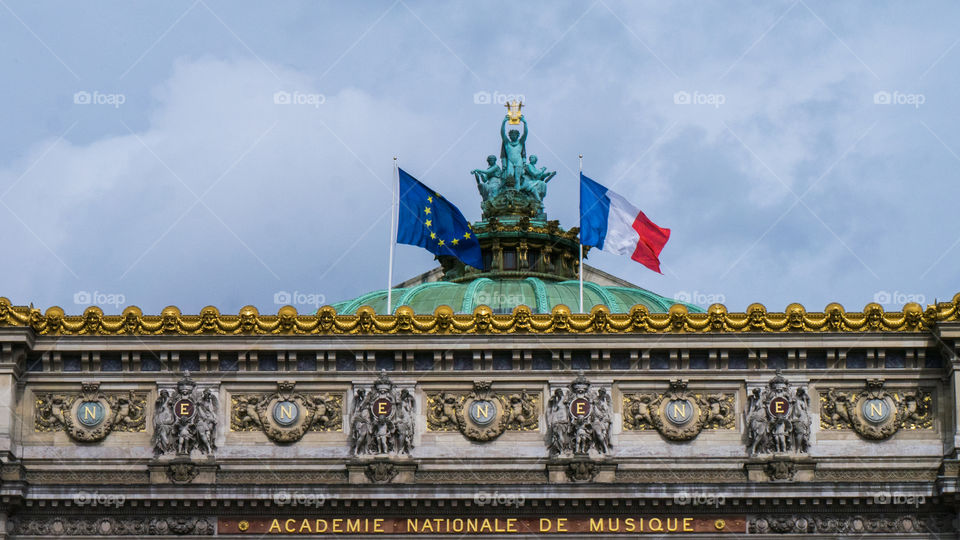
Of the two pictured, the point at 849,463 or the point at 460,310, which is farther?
the point at 460,310

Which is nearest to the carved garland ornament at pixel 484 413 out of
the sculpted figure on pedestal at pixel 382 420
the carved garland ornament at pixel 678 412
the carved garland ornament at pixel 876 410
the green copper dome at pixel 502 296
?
the sculpted figure on pedestal at pixel 382 420

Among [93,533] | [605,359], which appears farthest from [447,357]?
[93,533]

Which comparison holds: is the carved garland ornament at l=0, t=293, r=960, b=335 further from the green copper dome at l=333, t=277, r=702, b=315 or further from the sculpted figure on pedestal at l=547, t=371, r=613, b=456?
the green copper dome at l=333, t=277, r=702, b=315

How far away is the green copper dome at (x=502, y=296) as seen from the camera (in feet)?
247

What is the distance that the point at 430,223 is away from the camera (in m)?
69.8

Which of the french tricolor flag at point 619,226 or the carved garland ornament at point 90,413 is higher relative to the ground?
the french tricolor flag at point 619,226

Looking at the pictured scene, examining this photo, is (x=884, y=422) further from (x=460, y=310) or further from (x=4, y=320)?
(x=4, y=320)

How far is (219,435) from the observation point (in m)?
64.1

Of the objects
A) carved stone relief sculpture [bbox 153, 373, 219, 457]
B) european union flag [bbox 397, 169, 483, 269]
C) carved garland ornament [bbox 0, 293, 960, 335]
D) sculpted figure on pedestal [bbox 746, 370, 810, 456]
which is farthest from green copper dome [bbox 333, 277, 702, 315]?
carved stone relief sculpture [bbox 153, 373, 219, 457]

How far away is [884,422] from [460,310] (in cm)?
1592

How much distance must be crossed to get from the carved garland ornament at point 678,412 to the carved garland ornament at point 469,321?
173 centimetres

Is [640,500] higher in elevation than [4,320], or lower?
lower

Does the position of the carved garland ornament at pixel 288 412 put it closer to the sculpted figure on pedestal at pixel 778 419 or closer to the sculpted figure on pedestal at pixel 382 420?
the sculpted figure on pedestal at pixel 382 420

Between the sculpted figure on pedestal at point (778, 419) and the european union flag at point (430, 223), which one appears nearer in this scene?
the sculpted figure on pedestal at point (778, 419)
